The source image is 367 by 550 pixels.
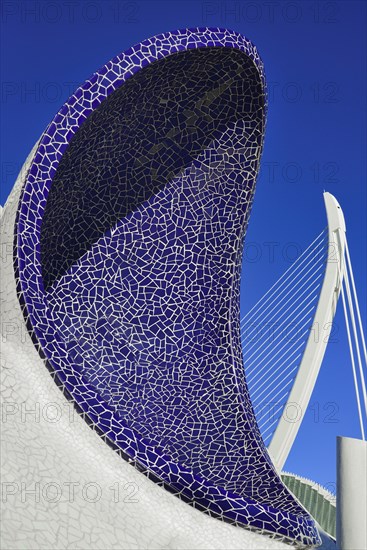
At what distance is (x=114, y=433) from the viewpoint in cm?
394

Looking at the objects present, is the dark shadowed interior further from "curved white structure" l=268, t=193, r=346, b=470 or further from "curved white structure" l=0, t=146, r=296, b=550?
"curved white structure" l=268, t=193, r=346, b=470

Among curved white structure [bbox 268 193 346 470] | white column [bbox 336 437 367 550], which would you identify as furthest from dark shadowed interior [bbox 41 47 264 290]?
curved white structure [bbox 268 193 346 470]

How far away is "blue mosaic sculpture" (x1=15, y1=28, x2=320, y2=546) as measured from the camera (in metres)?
5.32

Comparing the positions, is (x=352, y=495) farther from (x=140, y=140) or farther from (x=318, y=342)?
(x=318, y=342)

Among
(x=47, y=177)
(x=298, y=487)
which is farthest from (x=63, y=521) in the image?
(x=298, y=487)

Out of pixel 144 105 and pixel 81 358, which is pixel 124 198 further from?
pixel 81 358

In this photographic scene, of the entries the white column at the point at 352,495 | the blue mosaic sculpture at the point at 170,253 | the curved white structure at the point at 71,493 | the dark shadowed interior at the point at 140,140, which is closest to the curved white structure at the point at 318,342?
the blue mosaic sculpture at the point at 170,253

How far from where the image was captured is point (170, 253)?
5.74 metres

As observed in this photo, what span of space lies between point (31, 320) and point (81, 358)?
142 cm

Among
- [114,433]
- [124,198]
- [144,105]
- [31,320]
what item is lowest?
[114,433]

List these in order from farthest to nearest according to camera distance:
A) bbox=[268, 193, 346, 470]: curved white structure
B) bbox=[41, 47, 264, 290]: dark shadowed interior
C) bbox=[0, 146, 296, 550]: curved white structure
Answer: bbox=[268, 193, 346, 470]: curved white structure < bbox=[41, 47, 264, 290]: dark shadowed interior < bbox=[0, 146, 296, 550]: curved white structure

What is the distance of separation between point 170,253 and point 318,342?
13.5 ft

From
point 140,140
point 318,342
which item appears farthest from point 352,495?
point 318,342

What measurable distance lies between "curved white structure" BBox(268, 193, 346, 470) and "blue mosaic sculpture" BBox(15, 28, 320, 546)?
3629 mm
